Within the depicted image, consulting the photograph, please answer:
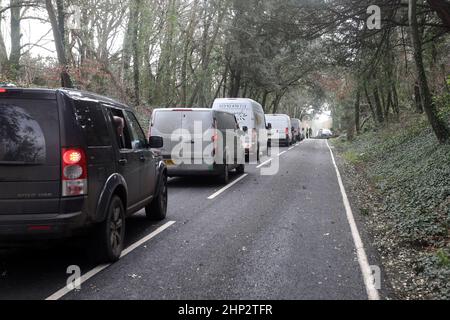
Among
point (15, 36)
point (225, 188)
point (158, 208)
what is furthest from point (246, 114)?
point (15, 36)

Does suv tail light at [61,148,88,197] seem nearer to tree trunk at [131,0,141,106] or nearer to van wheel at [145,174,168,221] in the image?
van wheel at [145,174,168,221]

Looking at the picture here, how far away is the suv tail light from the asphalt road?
2.42 feet

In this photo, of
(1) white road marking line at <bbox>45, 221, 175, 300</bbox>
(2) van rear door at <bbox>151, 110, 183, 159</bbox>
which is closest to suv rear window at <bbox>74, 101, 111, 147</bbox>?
(1) white road marking line at <bbox>45, 221, 175, 300</bbox>

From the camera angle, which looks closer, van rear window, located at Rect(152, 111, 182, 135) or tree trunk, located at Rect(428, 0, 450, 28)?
van rear window, located at Rect(152, 111, 182, 135)

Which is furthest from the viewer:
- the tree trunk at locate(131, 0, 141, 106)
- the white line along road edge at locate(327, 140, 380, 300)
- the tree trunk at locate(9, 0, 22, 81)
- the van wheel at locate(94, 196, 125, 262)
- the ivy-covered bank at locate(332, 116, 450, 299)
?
the tree trunk at locate(9, 0, 22, 81)

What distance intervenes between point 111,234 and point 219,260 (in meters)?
1.44

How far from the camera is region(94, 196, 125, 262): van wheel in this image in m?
5.48

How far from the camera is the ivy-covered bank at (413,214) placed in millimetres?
5285

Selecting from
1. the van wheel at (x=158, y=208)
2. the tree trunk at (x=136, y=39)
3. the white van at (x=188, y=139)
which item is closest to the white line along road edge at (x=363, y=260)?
the van wheel at (x=158, y=208)

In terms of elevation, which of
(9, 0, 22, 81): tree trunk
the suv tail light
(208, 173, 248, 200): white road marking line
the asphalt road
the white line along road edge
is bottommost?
the white line along road edge

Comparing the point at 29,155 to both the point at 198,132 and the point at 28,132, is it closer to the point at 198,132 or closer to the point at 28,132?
the point at 28,132

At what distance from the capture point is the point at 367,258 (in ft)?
20.0
